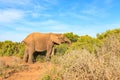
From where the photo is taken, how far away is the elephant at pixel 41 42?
17.4 meters

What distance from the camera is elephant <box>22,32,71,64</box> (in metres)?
17.4

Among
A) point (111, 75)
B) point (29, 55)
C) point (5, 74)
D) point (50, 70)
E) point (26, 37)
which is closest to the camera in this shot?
point (111, 75)

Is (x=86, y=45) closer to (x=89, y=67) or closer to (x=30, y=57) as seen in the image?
(x=89, y=67)

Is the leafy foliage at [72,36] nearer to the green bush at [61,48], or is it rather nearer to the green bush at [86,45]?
the green bush at [61,48]

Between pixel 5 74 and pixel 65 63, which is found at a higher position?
pixel 65 63

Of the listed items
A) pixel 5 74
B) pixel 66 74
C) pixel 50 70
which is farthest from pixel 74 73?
pixel 5 74

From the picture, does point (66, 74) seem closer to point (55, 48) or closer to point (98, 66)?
point (98, 66)

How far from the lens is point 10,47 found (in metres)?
21.5

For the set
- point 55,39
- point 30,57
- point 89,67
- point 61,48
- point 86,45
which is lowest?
point 30,57

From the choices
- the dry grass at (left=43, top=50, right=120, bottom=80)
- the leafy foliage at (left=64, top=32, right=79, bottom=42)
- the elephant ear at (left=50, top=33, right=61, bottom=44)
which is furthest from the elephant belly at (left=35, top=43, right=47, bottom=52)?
the dry grass at (left=43, top=50, right=120, bottom=80)

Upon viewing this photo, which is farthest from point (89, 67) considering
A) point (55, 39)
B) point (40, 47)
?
point (40, 47)

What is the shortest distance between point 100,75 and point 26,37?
42.7 ft

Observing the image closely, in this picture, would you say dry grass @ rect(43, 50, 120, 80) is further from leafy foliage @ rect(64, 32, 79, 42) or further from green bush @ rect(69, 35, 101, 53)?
leafy foliage @ rect(64, 32, 79, 42)

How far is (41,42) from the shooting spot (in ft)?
57.9
